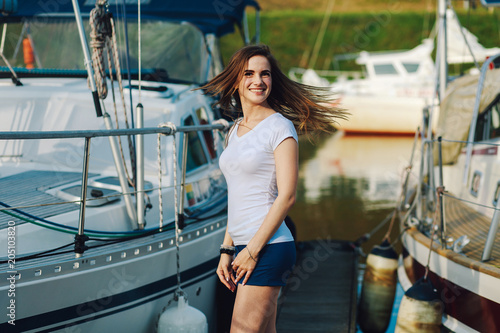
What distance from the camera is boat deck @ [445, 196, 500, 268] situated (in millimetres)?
4859

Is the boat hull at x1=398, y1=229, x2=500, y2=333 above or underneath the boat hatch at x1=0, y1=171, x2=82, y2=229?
underneath

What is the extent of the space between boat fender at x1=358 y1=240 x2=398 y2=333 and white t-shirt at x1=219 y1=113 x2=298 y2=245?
3.24 meters

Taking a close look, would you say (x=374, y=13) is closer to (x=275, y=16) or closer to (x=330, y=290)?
(x=275, y=16)

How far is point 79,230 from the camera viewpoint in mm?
3492

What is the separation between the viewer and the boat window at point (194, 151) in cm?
523

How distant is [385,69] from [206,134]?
17.4 meters

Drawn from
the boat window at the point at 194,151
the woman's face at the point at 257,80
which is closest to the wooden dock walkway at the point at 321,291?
the boat window at the point at 194,151

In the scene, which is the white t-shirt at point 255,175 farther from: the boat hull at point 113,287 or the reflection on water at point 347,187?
the reflection on water at point 347,187

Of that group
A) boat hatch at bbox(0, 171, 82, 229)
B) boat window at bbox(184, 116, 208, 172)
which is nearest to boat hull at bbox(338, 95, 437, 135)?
boat window at bbox(184, 116, 208, 172)

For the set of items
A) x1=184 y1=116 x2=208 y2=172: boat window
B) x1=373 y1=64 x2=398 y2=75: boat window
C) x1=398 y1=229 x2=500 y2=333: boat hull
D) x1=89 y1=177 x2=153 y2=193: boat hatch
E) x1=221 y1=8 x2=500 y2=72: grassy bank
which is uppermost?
x1=221 y1=8 x2=500 y2=72: grassy bank

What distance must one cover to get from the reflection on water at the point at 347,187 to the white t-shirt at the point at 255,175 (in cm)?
616

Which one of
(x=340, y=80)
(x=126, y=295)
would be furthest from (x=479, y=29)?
(x=126, y=295)

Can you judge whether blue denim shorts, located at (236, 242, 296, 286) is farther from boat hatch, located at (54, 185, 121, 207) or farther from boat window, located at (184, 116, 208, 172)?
boat window, located at (184, 116, 208, 172)

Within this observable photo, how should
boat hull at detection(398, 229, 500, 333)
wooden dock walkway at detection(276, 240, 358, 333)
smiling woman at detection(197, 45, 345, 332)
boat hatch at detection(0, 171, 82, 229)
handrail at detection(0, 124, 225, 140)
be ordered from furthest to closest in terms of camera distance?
1. wooden dock walkway at detection(276, 240, 358, 333)
2. boat hull at detection(398, 229, 500, 333)
3. boat hatch at detection(0, 171, 82, 229)
4. handrail at detection(0, 124, 225, 140)
5. smiling woman at detection(197, 45, 345, 332)
